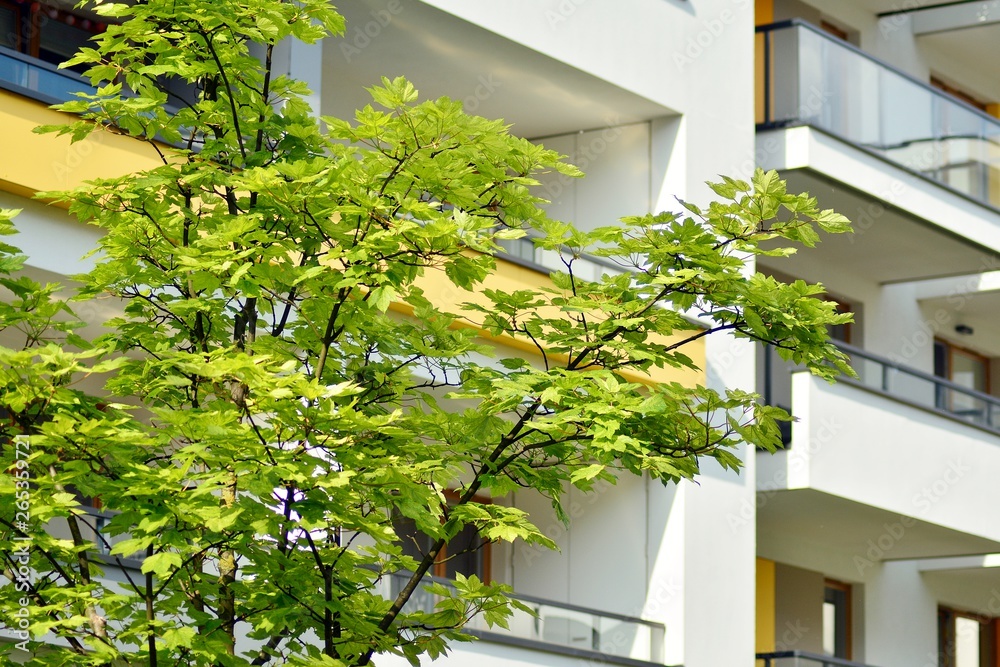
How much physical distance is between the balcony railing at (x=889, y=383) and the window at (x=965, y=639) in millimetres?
3639

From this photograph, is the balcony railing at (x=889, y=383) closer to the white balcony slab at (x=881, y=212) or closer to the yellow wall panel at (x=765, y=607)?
the white balcony slab at (x=881, y=212)

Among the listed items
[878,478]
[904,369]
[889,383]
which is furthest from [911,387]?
[878,478]

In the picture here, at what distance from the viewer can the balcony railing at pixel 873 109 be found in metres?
18.6

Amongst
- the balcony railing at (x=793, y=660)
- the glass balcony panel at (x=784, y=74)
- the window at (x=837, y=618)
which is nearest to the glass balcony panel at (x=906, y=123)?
Result: the glass balcony panel at (x=784, y=74)

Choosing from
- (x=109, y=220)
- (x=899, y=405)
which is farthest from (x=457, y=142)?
(x=899, y=405)

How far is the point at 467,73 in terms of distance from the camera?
1623 cm

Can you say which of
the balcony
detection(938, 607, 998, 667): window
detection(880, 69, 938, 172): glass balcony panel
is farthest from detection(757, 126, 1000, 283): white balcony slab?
detection(938, 607, 998, 667): window

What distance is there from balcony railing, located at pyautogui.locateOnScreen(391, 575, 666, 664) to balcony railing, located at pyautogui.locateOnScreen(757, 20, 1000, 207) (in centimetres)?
617

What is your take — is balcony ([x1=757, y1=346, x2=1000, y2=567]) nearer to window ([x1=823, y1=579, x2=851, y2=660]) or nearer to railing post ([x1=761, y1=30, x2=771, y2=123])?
window ([x1=823, y1=579, x2=851, y2=660])

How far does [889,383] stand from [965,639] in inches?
274

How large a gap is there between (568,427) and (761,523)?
12499mm

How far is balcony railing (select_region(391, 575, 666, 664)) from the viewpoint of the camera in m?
15.5

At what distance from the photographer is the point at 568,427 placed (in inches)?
329

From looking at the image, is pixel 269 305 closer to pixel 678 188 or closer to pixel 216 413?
pixel 216 413
